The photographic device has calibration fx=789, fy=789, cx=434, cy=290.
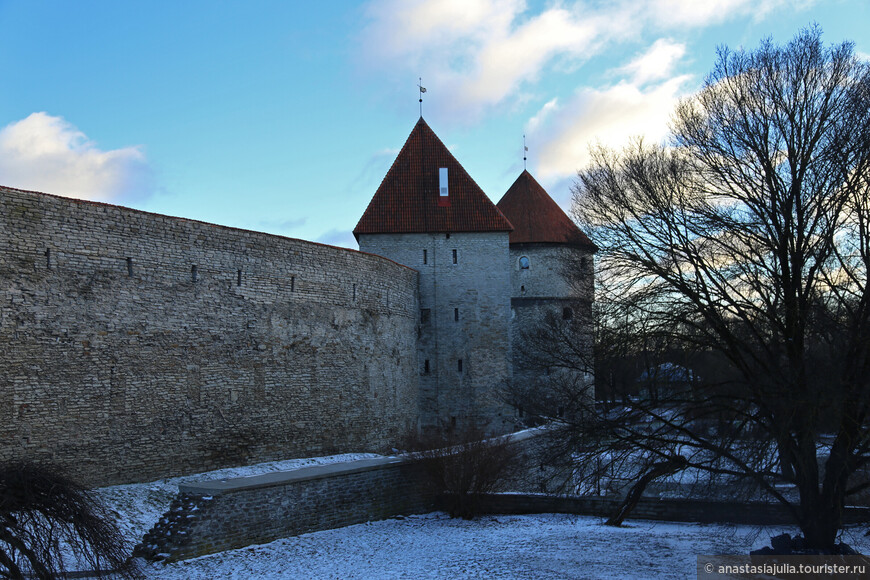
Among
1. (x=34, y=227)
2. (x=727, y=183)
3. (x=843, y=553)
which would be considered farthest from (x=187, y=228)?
(x=843, y=553)

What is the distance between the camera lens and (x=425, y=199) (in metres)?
21.9

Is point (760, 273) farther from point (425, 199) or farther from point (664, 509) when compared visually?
point (425, 199)

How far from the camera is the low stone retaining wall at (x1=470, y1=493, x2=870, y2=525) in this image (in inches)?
476

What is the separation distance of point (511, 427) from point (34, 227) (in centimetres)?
1374

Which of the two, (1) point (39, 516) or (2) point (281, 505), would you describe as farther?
(2) point (281, 505)

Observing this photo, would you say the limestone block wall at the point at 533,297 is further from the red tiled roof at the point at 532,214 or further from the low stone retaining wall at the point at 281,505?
the low stone retaining wall at the point at 281,505

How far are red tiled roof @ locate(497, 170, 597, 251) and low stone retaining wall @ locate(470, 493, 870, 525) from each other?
441 inches

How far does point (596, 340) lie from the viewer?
10.8 m

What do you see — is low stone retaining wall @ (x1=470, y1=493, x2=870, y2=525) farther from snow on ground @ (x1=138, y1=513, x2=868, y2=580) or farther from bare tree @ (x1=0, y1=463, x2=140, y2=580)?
bare tree @ (x1=0, y1=463, x2=140, y2=580)

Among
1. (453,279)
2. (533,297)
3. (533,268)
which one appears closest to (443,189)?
(453,279)

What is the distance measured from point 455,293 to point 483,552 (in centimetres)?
1057

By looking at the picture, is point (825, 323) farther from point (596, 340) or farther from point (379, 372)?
point (379, 372)

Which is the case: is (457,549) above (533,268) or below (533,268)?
below

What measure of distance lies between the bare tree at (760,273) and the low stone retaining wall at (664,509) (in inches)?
98.1
